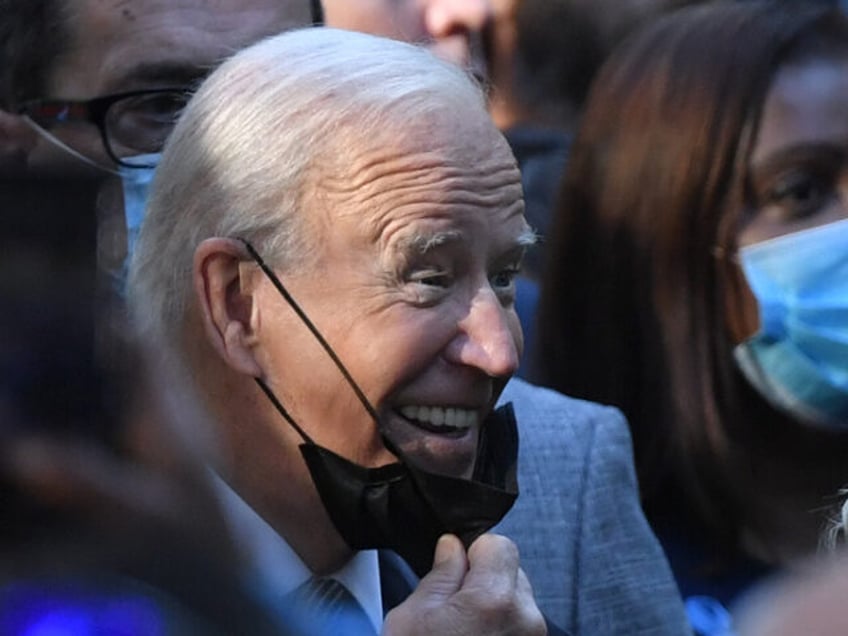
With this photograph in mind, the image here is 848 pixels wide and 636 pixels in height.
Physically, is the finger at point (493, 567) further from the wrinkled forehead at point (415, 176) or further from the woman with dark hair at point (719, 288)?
the woman with dark hair at point (719, 288)

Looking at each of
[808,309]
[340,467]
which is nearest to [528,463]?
[340,467]

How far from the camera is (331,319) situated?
2.38 metres

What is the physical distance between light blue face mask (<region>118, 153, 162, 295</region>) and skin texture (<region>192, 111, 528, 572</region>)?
0.31 metres

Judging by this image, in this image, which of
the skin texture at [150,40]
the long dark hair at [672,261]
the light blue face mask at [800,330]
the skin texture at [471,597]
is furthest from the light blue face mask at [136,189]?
the light blue face mask at [800,330]

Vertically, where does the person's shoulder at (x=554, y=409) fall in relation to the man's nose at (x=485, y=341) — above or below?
below

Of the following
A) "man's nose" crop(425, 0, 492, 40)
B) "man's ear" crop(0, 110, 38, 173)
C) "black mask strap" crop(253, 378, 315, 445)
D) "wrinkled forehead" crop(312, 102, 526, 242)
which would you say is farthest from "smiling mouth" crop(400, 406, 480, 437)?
"man's nose" crop(425, 0, 492, 40)

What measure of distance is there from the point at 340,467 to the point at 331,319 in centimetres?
19

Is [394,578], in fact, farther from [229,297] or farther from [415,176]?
[415,176]

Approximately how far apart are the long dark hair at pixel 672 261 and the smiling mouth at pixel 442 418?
3.51 feet

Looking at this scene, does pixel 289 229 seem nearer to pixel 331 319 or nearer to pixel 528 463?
pixel 331 319

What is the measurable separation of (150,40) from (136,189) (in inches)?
12.9

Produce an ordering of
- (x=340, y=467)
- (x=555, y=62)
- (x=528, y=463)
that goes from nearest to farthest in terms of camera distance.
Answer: (x=340, y=467)
(x=528, y=463)
(x=555, y=62)

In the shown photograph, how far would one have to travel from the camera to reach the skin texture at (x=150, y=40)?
9.98 feet

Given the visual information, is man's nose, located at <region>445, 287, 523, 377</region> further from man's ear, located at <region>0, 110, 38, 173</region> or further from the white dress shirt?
man's ear, located at <region>0, 110, 38, 173</region>
